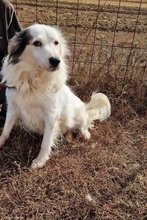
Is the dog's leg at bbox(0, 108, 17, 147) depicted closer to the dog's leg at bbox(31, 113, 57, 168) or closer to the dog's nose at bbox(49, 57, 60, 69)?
the dog's leg at bbox(31, 113, 57, 168)

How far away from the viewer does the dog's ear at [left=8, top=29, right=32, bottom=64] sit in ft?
8.61

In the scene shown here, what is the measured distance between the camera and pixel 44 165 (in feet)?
9.51

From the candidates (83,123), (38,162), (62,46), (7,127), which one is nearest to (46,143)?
(38,162)

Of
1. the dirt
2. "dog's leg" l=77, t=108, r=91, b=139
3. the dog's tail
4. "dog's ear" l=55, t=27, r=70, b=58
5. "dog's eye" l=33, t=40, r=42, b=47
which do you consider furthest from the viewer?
the dog's tail

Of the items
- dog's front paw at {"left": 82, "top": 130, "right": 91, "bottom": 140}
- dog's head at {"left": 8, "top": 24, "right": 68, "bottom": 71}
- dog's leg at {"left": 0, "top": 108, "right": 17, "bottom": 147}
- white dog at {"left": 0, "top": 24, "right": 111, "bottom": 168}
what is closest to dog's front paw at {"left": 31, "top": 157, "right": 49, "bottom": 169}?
white dog at {"left": 0, "top": 24, "right": 111, "bottom": 168}

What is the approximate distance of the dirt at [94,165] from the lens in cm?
246

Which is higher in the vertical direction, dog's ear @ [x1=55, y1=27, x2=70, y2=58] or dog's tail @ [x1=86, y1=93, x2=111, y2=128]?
dog's ear @ [x1=55, y1=27, x2=70, y2=58]

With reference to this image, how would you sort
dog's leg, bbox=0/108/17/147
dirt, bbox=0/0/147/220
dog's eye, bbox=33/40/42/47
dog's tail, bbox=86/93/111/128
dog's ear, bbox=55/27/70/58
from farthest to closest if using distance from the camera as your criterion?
dog's tail, bbox=86/93/111/128, dog's leg, bbox=0/108/17/147, dog's ear, bbox=55/27/70/58, dog's eye, bbox=33/40/42/47, dirt, bbox=0/0/147/220

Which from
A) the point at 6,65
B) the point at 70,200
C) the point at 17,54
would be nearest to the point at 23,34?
the point at 17,54

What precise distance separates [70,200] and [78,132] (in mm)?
980

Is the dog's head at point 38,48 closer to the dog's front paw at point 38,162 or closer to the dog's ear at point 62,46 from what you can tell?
the dog's ear at point 62,46

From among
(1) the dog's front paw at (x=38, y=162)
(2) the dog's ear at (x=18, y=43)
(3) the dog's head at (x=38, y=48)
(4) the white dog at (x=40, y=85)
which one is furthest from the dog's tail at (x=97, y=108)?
(2) the dog's ear at (x=18, y=43)

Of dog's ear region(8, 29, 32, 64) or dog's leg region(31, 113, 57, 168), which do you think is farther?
dog's leg region(31, 113, 57, 168)

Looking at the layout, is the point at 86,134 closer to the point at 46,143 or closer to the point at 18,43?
the point at 46,143
